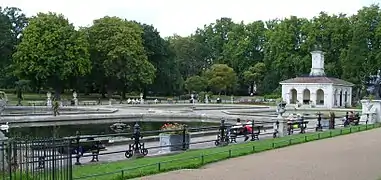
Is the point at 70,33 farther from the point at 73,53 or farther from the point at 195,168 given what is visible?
the point at 195,168

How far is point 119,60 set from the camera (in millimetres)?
64562

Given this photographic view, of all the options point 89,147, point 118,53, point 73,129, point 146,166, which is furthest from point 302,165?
point 118,53

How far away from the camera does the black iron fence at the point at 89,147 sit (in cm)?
884

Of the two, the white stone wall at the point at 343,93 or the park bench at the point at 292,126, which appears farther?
the white stone wall at the point at 343,93

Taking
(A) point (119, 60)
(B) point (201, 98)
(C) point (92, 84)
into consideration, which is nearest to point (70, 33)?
(A) point (119, 60)

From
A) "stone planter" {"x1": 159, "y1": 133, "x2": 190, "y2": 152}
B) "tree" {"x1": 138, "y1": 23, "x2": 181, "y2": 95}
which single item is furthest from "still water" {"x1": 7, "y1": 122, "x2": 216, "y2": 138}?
"tree" {"x1": 138, "y1": 23, "x2": 181, "y2": 95}

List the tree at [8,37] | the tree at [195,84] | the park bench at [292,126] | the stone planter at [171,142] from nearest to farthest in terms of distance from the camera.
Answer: the stone planter at [171,142] < the park bench at [292,126] < the tree at [8,37] < the tree at [195,84]

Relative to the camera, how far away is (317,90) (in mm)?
66625

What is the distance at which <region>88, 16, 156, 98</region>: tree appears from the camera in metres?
64.3

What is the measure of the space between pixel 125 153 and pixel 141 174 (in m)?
4.85

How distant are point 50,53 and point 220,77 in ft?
108

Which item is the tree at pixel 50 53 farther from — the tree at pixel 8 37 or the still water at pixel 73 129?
the still water at pixel 73 129

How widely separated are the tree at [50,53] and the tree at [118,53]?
3.98 meters

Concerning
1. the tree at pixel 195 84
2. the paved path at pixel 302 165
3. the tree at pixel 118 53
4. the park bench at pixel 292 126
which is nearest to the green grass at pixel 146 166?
the paved path at pixel 302 165
